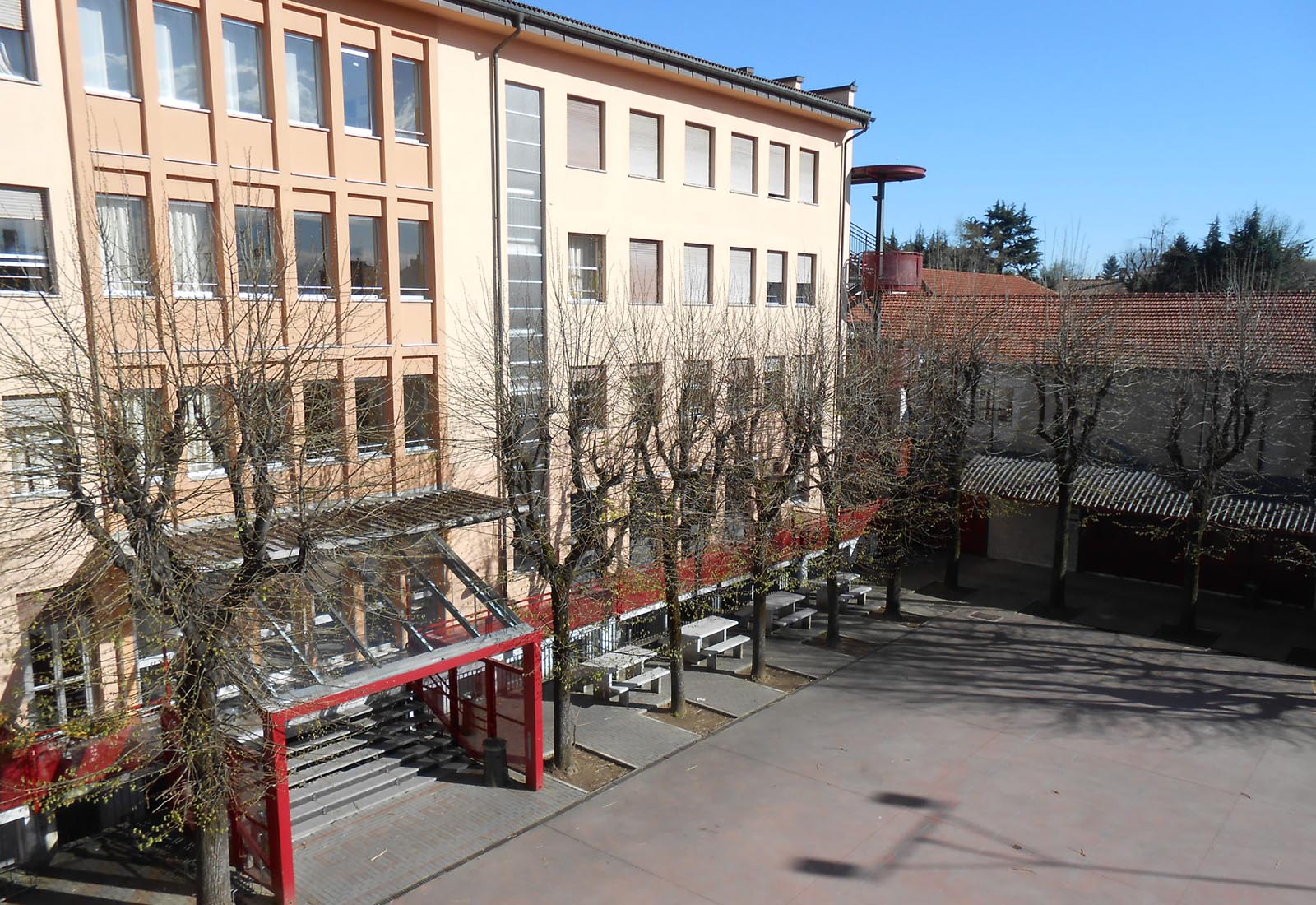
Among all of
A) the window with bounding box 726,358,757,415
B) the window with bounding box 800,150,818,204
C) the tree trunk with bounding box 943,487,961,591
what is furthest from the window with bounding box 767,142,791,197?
the tree trunk with bounding box 943,487,961,591

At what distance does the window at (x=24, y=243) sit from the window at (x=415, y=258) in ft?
18.1

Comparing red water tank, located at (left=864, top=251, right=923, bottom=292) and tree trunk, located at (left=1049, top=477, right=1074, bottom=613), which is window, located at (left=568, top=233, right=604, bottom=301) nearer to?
red water tank, located at (left=864, top=251, right=923, bottom=292)

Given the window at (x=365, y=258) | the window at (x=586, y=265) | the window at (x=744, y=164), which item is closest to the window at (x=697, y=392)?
the window at (x=586, y=265)

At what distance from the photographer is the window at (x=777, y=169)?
958 inches

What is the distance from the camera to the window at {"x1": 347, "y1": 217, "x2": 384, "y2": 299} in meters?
16.2

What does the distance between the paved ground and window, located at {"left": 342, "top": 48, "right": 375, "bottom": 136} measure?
1174 cm

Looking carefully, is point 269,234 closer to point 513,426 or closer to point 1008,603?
point 513,426

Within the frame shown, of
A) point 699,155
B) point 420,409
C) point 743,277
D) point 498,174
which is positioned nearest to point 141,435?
point 420,409

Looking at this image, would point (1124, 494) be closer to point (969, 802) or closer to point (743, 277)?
point (743, 277)

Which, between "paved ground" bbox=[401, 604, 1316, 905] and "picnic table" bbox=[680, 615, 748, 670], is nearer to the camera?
"paved ground" bbox=[401, 604, 1316, 905]

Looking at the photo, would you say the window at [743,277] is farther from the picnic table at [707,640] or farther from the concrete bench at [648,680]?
the concrete bench at [648,680]

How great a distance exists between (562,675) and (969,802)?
6.64 meters

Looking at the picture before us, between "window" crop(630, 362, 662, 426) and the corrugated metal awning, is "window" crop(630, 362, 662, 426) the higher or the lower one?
the higher one

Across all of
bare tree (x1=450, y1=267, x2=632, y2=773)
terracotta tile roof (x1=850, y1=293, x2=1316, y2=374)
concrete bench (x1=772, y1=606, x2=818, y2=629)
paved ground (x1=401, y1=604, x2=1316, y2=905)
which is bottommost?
paved ground (x1=401, y1=604, x2=1316, y2=905)
